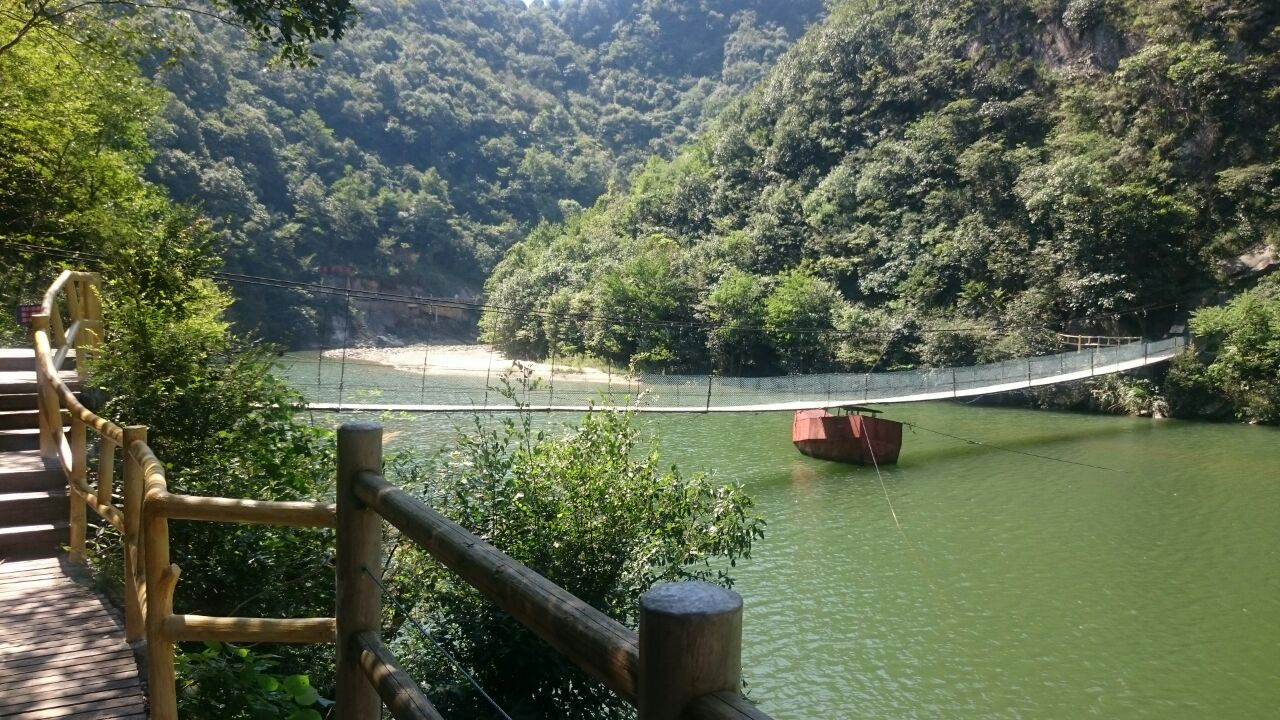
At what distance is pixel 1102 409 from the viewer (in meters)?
17.1

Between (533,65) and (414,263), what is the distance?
112 feet

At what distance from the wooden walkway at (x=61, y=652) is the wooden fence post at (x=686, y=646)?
1769 millimetres

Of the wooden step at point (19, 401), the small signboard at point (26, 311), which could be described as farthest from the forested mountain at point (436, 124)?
the wooden step at point (19, 401)

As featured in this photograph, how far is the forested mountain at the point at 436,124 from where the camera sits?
125ft

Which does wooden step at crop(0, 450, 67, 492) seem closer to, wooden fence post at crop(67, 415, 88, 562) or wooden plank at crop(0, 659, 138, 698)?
wooden fence post at crop(67, 415, 88, 562)

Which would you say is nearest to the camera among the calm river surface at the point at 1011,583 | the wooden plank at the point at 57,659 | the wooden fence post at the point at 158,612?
the wooden fence post at the point at 158,612

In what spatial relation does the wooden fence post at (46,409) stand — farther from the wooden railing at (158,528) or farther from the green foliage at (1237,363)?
the green foliage at (1237,363)

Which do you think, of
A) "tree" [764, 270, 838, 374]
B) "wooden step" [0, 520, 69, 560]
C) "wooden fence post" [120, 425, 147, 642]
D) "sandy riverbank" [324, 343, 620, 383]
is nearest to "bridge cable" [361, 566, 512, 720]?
"wooden fence post" [120, 425, 147, 642]

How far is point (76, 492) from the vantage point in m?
2.64

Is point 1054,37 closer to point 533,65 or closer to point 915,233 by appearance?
point 915,233

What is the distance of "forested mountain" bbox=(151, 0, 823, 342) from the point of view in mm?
38062

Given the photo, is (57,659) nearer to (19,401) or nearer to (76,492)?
(76,492)

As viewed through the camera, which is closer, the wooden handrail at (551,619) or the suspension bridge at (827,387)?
the wooden handrail at (551,619)

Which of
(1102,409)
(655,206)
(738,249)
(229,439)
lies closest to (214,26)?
(655,206)
